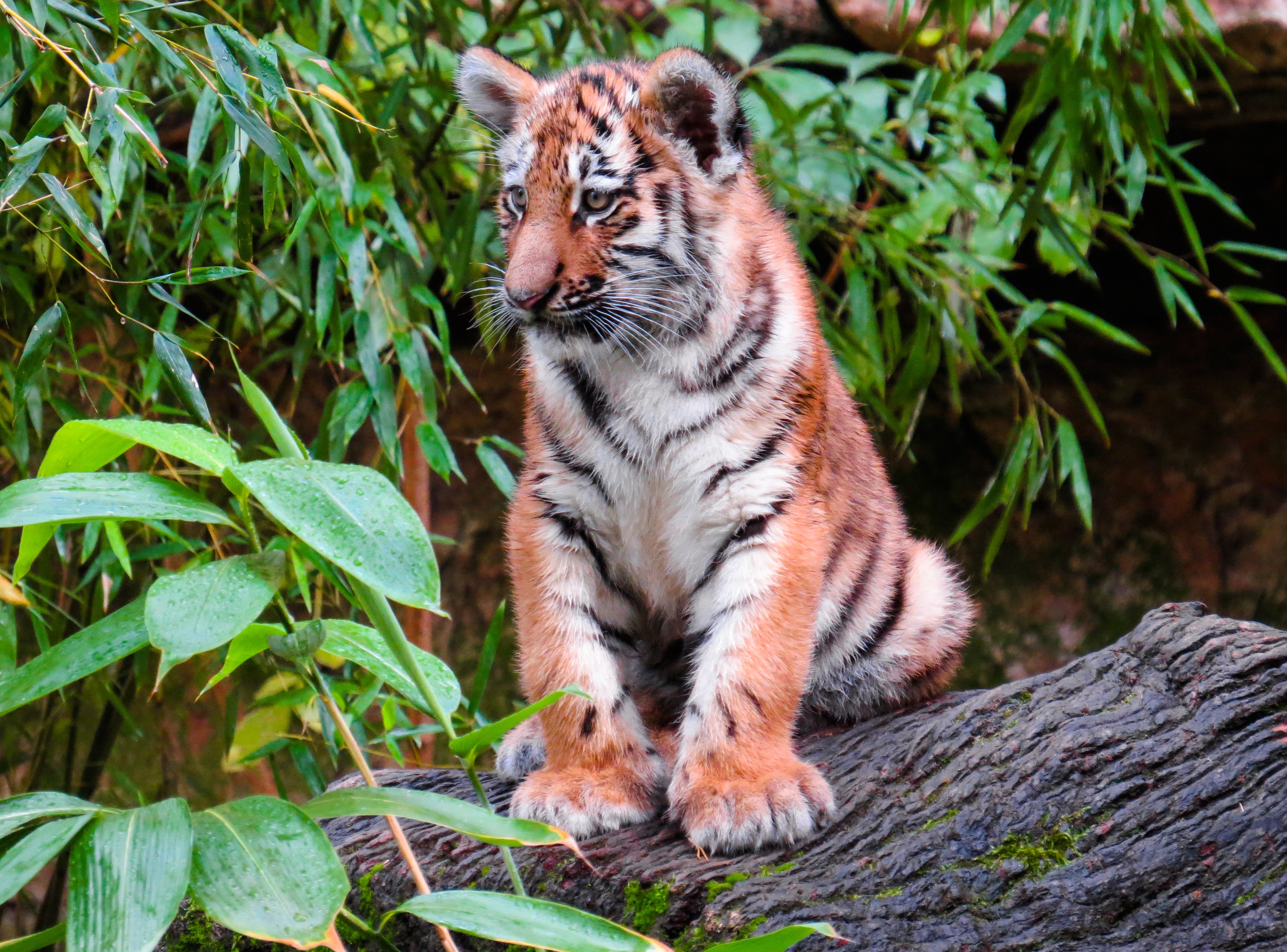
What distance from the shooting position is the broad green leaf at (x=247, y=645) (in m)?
1.25

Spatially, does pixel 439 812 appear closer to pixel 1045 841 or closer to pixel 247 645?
pixel 247 645

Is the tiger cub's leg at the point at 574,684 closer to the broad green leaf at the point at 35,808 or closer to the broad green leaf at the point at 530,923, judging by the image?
the broad green leaf at the point at 530,923

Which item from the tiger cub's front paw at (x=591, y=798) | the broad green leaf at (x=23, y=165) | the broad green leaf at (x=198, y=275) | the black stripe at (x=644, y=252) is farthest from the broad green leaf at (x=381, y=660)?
the black stripe at (x=644, y=252)

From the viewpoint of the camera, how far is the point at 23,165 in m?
1.57

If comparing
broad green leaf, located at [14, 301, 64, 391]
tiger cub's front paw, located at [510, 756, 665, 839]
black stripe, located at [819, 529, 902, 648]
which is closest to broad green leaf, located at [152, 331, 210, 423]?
broad green leaf, located at [14, 301, 64, 391]

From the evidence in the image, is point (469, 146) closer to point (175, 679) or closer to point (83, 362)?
point (83, 362)

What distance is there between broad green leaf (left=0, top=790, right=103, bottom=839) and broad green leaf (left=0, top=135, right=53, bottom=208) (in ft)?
2.49

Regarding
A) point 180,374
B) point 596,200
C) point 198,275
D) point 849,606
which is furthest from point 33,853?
point 849,606

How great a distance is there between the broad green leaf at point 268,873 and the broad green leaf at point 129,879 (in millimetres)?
34

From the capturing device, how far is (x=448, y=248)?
2.93m

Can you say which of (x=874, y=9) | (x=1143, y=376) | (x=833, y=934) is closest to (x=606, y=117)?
Answer: (x=833, y=934)

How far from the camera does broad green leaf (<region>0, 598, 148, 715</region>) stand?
1.18 metres

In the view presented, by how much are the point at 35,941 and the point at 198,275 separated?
0.86m

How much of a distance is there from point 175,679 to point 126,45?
297 cm
